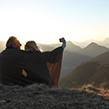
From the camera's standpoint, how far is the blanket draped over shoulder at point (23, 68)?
4.53m

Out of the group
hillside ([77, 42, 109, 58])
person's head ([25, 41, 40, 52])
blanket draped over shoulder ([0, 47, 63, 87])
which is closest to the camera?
blanket draped over shoulder ([0, 47, 63, 87])

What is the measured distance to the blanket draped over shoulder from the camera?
14.9 feet

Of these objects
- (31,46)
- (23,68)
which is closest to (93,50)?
(31,46)

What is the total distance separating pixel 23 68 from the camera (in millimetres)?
4527

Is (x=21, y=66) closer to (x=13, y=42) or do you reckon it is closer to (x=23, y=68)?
(x=23, y=68)

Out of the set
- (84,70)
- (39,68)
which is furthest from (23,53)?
(84,70)

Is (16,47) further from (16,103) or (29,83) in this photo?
(16,103)

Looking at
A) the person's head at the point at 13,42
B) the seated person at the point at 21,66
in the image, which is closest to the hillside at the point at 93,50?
the seated person at the point at 21,66

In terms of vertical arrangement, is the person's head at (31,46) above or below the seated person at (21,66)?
above

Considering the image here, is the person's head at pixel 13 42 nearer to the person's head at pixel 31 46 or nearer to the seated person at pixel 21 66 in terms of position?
the seated person at pixel 21 66

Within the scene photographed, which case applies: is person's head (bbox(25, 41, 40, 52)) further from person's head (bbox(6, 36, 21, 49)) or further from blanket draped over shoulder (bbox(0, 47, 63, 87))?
person's head (bbox(6, 36, 21, 49))


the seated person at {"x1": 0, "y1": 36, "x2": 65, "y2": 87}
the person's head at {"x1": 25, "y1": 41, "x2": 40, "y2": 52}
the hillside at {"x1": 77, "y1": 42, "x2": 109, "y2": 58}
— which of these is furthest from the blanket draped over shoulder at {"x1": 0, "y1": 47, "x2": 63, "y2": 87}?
the hillside at {"x1": 77, "y1": 42, "x2": 109, "y2": 58}

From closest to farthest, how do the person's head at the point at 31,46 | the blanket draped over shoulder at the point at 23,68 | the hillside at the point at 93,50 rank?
the blanket draped over shoulder at the point at 23,68, the person's head at the point at 31,46, the hillside at the point at 93,50

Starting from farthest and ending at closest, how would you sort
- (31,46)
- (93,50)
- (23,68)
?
(93,50) < (31,46) < (23,68)
